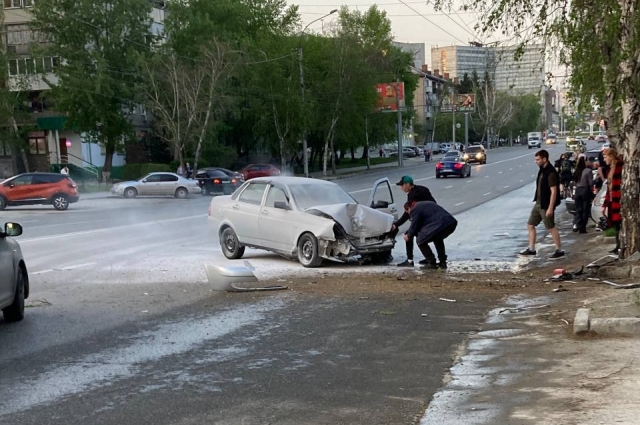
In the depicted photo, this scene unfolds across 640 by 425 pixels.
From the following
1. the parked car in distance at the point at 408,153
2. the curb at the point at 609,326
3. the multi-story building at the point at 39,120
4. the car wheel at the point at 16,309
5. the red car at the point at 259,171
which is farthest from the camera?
the parked car in distance at the point at 408,153

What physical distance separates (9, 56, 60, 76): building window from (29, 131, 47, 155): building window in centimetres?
694

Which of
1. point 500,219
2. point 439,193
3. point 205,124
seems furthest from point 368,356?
point 205,124

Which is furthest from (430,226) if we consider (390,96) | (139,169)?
(390,96)

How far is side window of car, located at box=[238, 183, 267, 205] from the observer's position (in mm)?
16375

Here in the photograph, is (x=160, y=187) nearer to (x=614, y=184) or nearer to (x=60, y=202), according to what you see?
(x=60, y=202)

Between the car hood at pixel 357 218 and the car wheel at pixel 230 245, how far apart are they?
6.57 feet

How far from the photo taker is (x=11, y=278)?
9883mm

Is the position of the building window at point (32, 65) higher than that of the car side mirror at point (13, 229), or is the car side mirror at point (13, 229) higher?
the building window at point (32, 65)

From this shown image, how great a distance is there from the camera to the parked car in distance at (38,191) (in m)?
36.2

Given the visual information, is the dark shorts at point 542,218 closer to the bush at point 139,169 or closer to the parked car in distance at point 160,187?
the parked car in distance at point 160,187

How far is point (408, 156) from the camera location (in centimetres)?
11631

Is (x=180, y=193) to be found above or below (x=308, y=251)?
below

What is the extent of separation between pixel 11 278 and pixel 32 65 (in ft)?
163

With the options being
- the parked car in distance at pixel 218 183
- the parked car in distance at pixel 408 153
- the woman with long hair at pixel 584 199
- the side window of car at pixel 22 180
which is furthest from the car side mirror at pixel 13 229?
the parked car in distance at pixel 408 153
